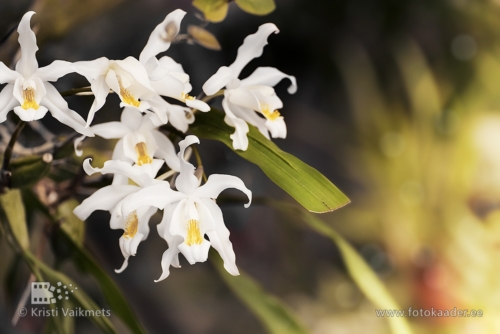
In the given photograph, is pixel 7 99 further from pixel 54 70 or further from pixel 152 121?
pixel 152 121

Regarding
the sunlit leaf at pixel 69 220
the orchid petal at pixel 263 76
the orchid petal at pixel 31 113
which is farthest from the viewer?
the sunlit leaf at pixel 69 220

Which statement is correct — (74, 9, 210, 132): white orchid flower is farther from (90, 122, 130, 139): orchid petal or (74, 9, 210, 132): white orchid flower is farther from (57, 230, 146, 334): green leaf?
(57, 230, 146, 334): green leaf

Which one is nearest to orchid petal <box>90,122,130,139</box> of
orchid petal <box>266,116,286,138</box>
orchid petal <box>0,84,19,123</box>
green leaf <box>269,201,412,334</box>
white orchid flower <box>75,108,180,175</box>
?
white orchid flower <box>75,108,180,175</box>

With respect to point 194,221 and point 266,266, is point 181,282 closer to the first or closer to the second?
point 266,266

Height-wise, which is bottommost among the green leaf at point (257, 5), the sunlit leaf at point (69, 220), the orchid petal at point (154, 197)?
the sunlit leaf at point (69, 220)

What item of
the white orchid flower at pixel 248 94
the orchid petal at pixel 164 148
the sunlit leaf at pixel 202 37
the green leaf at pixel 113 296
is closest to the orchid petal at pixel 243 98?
the white orchid flower at pixel 248 94

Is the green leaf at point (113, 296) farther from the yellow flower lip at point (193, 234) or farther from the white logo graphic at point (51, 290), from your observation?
the yellow flower lip at point (193, 234)
